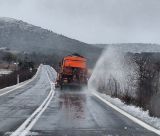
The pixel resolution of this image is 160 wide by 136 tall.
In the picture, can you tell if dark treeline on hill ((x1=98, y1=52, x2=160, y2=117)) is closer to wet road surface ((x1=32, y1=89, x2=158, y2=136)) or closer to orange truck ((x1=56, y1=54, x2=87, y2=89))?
wet road surface ((x1=32, y1=89, x2=158, y2=136))

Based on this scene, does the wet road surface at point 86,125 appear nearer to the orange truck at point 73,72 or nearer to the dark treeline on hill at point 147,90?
the dark treeline on hill at point 147,90

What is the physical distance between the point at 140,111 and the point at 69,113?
8.78 feet

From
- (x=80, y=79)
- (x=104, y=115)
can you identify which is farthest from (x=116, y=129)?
(x=80, y=79)

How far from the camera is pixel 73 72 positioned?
43.7 m

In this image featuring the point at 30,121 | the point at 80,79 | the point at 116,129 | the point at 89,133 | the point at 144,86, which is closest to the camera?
the point at 89,133

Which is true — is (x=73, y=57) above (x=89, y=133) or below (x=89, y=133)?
above

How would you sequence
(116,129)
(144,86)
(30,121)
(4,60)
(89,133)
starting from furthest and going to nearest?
(4,60) < (144,86) < (30,121) < (116,129) < (89,133)

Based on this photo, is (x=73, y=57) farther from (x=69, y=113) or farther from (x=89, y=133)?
(x=89, y=133)

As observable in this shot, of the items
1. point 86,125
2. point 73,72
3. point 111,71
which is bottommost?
point 86,125

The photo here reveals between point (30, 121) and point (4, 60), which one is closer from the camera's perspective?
point (30, 121)

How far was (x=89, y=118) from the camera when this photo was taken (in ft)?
55.2

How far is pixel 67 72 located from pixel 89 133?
103 feet

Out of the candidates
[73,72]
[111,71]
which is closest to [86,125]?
[73,72]

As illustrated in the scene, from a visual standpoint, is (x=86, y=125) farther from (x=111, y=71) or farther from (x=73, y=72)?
(x=111, y=71)
